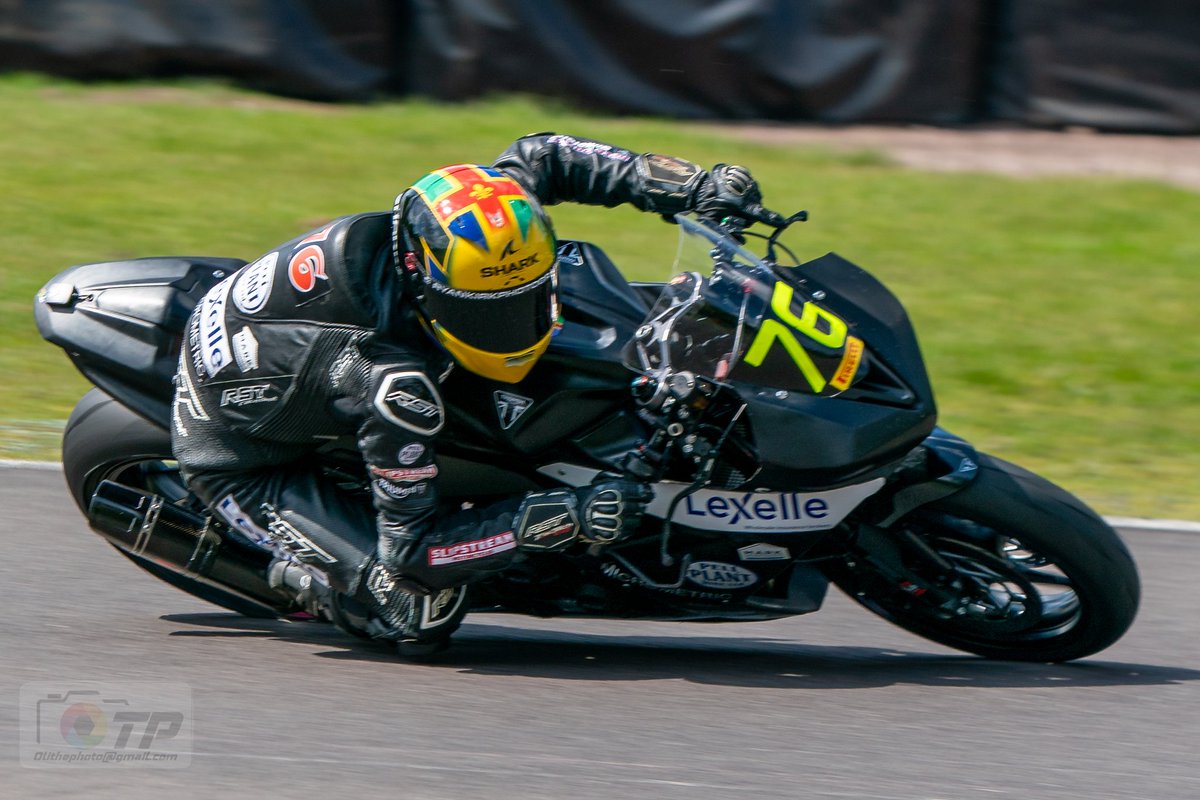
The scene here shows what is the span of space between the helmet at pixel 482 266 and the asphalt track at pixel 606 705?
0.90 metres

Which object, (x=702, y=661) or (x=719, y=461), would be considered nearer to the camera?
(x=719, y=461)

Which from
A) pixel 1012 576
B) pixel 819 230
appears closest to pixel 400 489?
pixel 1012 576

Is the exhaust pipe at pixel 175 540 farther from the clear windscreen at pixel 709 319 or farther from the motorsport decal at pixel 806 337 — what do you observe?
the motorsport decal at pixel 806 337

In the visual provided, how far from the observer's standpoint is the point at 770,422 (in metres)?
3.51

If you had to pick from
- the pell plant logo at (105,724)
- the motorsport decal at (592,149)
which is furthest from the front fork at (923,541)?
the pell plant logo at (105,724)

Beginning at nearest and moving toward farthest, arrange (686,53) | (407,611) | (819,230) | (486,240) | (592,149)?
1. (486,240)
2. (407,611)
3. (592,149)
4. (819,230)
5. (686,53)

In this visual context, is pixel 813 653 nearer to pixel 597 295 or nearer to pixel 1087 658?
pixel 1087 658

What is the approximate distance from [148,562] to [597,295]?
5.38 feet

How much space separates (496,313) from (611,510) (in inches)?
21.4

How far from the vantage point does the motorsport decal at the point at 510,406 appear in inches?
142

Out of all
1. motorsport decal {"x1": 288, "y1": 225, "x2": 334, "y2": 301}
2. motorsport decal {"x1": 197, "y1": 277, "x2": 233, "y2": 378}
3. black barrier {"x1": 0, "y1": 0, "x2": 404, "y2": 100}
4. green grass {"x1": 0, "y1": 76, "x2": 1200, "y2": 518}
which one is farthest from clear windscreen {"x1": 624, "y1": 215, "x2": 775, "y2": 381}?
black barrier {"x1": 0, "y1": 0, "x2": 404, "y2": 100}

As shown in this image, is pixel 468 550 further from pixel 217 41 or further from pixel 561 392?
pixel 217 41

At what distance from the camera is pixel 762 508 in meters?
3.67

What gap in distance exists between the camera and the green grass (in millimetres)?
6262
